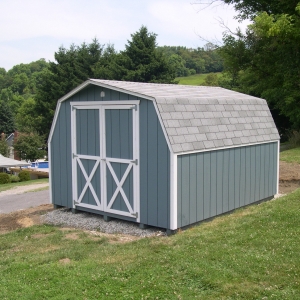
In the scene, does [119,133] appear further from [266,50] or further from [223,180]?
[266,50]

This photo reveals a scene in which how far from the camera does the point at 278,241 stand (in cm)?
605

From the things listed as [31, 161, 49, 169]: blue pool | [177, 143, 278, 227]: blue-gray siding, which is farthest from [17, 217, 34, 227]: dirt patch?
[31, 161, 49, 169]: blue pool

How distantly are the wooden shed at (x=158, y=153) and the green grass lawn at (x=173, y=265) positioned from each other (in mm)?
1060

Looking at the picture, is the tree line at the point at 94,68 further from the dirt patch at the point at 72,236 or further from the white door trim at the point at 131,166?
the dirt patch at the point at 72,236

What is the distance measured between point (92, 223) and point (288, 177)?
7.13 m

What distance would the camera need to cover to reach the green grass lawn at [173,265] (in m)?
4.76

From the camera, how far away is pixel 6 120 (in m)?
67.2

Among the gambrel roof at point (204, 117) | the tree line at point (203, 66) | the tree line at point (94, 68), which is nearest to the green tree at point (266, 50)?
the tree line at point (203, 66)

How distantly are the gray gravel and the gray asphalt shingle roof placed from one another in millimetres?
1839

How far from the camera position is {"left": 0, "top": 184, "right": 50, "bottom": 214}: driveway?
13.4 m

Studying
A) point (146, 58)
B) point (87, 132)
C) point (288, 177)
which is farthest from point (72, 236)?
point (146, 58)

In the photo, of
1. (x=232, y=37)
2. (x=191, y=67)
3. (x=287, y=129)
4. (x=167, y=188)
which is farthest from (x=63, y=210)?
(x=191, y=67)

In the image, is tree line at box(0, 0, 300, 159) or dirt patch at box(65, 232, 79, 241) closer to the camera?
dirt patch at box(65, 232, 79, 241)

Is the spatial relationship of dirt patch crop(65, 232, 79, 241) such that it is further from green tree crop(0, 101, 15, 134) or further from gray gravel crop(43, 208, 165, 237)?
green tree crop(0, 101, 15, 134)
